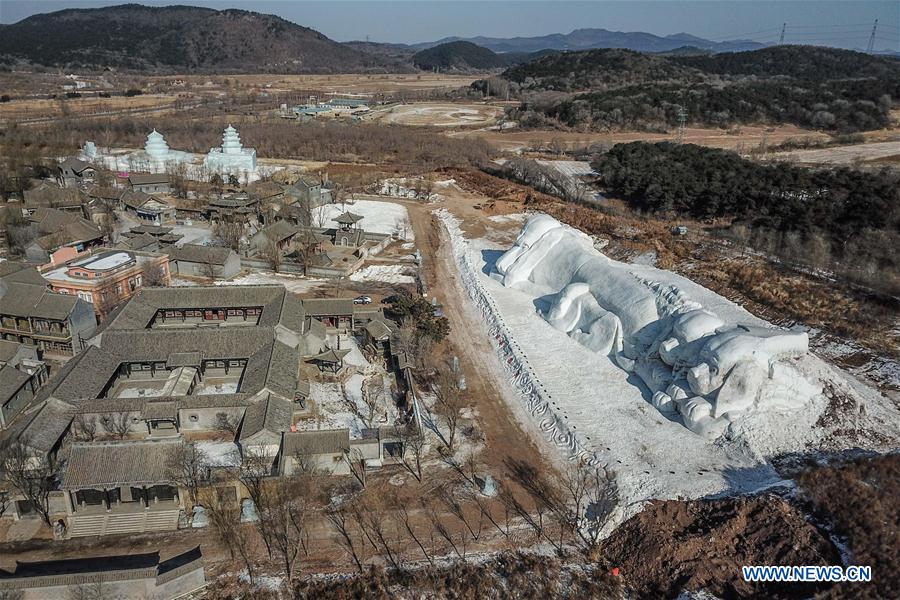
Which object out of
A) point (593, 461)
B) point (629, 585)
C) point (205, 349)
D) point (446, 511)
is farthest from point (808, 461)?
point (205, 349)

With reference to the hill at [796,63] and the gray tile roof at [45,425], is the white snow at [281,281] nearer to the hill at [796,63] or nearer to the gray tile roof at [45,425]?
the gray tile roof at [45,425]

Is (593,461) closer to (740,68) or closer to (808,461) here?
(808,461)

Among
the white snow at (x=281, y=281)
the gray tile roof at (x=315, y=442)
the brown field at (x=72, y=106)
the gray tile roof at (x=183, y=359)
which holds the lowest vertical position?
the white snow at (x=281, y=281)

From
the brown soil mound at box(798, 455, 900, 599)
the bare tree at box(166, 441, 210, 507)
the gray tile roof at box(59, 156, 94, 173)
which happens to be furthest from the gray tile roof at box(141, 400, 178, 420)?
the gray tile roof at box(59, 156, 94, 173)

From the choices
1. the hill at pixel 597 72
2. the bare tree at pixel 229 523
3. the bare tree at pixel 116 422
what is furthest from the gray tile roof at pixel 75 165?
the hill at pixel 597 72

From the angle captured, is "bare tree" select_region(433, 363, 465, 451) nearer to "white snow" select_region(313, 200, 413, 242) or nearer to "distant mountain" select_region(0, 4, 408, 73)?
"white snow" select_region(313, 200, 413, 242)
